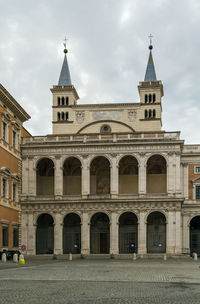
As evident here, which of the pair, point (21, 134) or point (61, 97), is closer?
point (21, 134)

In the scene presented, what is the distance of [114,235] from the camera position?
187 feet

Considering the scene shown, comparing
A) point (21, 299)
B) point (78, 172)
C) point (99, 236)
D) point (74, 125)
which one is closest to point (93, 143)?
point (78, 172)

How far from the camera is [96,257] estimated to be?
55.7 m

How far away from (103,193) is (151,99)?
22021mm

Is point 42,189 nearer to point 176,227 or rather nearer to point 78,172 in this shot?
point 78,172

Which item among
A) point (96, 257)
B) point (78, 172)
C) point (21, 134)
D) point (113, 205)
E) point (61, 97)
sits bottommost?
point (96, 257)

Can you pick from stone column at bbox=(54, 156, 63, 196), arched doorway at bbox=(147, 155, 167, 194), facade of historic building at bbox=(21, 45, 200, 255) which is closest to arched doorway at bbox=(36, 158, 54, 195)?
A: facade of historic building at bbox=(21, 45, 200, 255)

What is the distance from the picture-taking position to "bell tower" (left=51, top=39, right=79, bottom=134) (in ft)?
252

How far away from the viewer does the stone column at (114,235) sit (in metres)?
56.9

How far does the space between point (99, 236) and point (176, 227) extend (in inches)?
369

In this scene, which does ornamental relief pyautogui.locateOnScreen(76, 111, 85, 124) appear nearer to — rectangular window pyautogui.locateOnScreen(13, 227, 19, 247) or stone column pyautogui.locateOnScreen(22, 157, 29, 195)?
stone column pyautogui.locateOnScreen(22, 157, 29, 195)

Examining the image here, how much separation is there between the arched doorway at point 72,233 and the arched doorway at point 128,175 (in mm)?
6202

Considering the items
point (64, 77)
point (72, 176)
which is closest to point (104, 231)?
point (72, 176)

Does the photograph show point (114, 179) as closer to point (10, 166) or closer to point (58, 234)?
point (58, 234)
